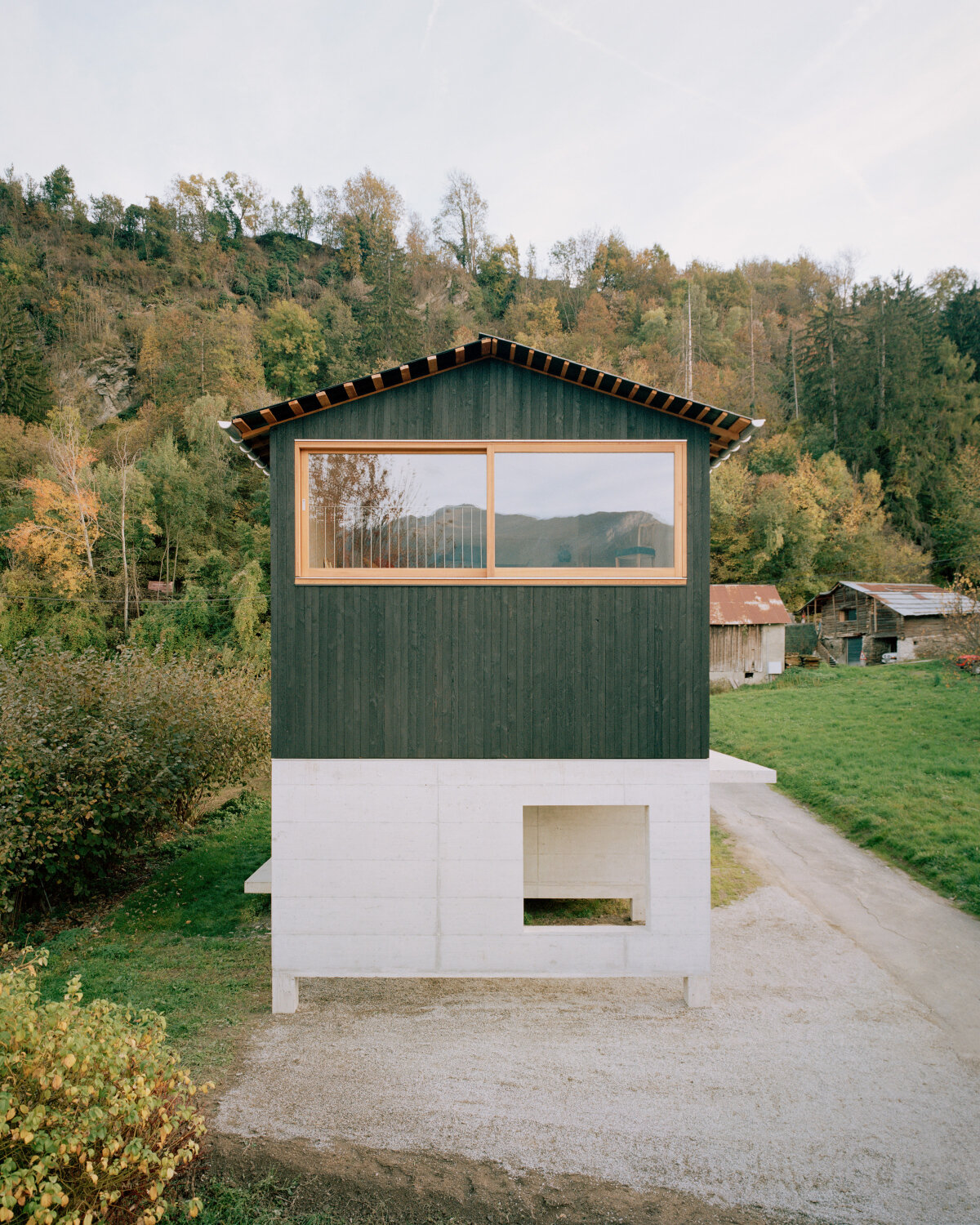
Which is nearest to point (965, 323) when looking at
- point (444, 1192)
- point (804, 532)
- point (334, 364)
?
point (804, 532)

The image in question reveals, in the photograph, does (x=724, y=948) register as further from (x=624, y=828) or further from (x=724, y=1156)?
(x=724, y=1156)

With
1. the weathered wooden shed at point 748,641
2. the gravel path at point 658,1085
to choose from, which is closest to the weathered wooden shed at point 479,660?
the gravel path at point 658,1085

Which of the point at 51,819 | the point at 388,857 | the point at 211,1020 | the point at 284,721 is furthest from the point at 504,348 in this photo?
the point at 51,819

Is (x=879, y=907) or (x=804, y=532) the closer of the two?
(x=879, y=907)

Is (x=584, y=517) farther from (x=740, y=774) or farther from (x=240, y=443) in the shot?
(x=240, y=443)

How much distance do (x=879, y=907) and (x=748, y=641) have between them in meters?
20.1

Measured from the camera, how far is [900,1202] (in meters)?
3.92

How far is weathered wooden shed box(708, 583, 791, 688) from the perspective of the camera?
2712 cm

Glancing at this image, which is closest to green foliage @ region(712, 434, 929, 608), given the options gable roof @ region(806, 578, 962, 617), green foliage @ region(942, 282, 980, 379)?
gable roof @ region(806, 578, 962, 617)

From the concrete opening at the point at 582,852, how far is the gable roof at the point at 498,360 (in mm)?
4430

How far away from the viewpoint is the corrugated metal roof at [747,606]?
27109mm

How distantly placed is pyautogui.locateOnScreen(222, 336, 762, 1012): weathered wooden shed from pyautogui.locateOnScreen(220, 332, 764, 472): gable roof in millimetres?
30

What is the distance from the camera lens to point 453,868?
19.2 ft

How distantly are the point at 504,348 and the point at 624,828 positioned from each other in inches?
215
